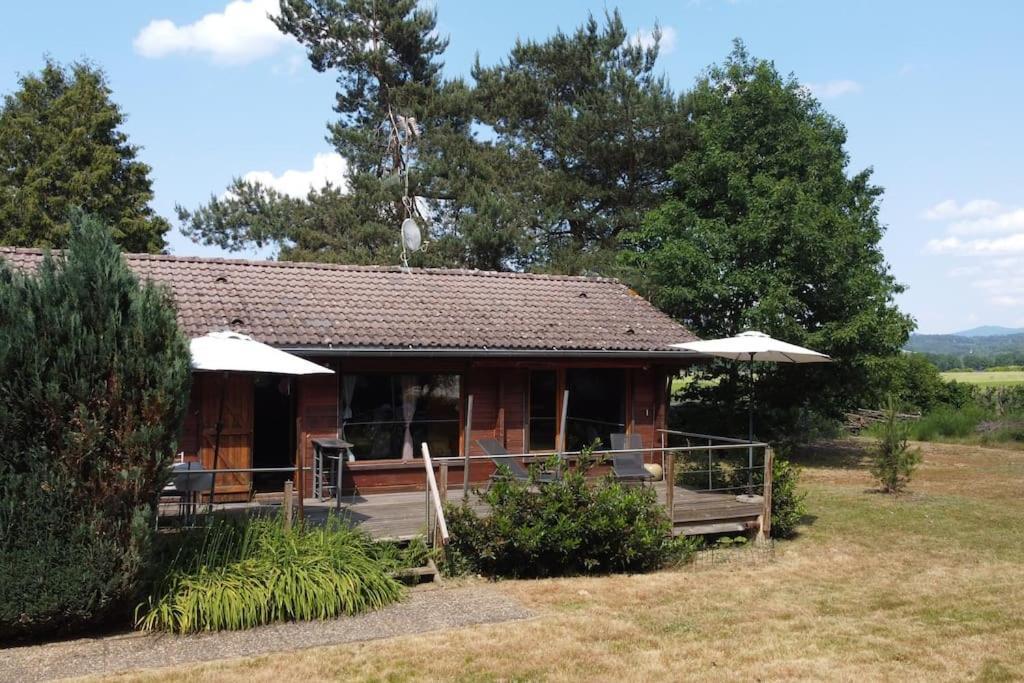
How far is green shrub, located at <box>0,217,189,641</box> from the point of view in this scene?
6688 mm

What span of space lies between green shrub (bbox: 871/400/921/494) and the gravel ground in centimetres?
919

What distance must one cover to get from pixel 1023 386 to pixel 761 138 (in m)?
16.7

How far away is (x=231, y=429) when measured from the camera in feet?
38.8

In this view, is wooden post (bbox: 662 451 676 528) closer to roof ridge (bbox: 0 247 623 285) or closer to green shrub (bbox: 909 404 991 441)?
roof ridge (bbox: 0 247 623 285)

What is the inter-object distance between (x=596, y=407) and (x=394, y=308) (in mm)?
3848

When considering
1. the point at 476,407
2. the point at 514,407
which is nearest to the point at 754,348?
the point at 514,407

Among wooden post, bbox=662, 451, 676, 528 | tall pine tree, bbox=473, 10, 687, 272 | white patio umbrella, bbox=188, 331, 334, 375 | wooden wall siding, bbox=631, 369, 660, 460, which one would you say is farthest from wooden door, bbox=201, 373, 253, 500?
tall pine tree, bbox=473, 10, 687, 272

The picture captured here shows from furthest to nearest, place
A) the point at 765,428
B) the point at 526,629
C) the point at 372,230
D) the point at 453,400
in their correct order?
1. the point at 372,230
2. the point at 765,428
3. the point at 453,400
4. the point at 526,629

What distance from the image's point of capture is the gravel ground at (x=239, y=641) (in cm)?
639

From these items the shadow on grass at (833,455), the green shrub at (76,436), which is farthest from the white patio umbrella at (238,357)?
the shadow on grass at (833,455)

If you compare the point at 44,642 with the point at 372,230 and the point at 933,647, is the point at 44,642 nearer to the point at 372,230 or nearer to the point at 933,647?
the point at 933,647

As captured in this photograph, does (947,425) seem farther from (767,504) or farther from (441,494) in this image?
(441,494)

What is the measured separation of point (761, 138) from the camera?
2167 centimetres

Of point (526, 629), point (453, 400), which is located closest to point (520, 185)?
point (453, 400)
